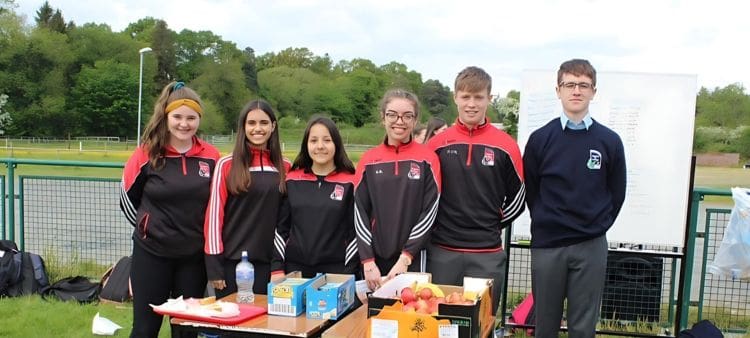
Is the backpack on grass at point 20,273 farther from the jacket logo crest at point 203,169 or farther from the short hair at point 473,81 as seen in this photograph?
the short hair at point 473,81

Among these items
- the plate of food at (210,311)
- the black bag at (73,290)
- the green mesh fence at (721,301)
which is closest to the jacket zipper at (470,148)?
the plate of food at (210,311)

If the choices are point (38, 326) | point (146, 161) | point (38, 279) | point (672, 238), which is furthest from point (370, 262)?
point (38, 279)

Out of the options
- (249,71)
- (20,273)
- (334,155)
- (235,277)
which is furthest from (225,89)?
(235,277)

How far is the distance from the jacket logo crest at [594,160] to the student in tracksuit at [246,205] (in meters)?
1.89

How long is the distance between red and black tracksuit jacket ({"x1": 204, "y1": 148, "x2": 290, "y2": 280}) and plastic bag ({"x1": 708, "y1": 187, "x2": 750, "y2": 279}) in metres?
3.57

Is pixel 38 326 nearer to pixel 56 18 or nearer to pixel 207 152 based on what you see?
pixel 207 152

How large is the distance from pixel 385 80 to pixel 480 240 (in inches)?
3313

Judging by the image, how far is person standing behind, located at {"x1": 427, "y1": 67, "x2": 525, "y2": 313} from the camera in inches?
155

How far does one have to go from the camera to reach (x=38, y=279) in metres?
6.53

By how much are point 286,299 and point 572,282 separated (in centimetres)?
175

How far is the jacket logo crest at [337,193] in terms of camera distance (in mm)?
3992

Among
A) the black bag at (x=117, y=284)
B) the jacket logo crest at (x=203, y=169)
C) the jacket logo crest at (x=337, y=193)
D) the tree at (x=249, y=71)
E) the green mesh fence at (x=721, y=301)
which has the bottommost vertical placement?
the black bag at (x=117, y=284)

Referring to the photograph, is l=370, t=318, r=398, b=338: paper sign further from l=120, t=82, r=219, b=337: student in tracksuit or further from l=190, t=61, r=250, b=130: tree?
l=190, t=61, r=250, b=130: tree

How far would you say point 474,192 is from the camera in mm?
3939
